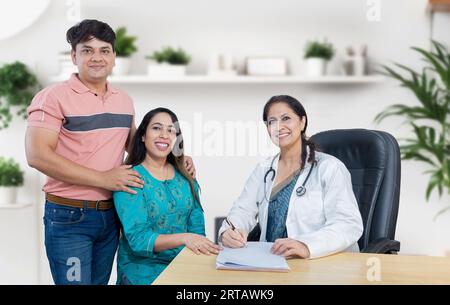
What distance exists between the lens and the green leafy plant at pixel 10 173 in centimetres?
226

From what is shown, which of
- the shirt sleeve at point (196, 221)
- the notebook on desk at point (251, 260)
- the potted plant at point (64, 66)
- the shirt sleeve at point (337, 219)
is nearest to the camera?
the notebook on desk at point (251, 260)

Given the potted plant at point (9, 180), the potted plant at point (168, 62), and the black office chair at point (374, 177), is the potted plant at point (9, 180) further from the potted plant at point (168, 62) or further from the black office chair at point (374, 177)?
the black office chair at point (374, 177)

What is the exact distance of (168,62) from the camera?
2240 millimetres

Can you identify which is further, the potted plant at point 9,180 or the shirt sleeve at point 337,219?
the potted plant at point 9,180

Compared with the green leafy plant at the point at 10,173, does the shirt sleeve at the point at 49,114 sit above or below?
above

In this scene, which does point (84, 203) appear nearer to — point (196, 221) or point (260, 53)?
point (196, 221)

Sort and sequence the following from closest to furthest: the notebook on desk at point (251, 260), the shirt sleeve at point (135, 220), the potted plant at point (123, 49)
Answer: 1. the notebook on desk at point (251, 260)
2. the shirt sleeve at point (135, 220)
3. the potted plant at point (123, 49)

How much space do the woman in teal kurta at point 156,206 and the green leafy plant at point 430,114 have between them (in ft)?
4.16

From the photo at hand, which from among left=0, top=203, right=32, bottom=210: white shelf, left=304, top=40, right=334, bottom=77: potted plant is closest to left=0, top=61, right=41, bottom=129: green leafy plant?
left=0, top=203, right=32, bottom=210: white shelf

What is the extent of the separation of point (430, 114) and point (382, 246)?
47.1 inches

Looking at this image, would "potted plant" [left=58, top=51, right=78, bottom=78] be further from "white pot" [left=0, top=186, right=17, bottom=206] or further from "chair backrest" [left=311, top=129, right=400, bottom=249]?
"chair backrest" [left=311, top=129, right=400, bottom=249]

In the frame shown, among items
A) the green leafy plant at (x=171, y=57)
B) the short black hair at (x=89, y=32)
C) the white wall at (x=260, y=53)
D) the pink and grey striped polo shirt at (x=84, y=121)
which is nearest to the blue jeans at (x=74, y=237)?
the pink and grey striped polo shirt at (x=84, y=121)

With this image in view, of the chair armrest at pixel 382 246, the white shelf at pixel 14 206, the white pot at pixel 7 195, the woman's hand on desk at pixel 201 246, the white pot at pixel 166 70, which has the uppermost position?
the white pot at pixel 166 70

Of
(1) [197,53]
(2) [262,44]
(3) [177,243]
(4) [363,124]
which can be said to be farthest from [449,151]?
(3) [177,243]
